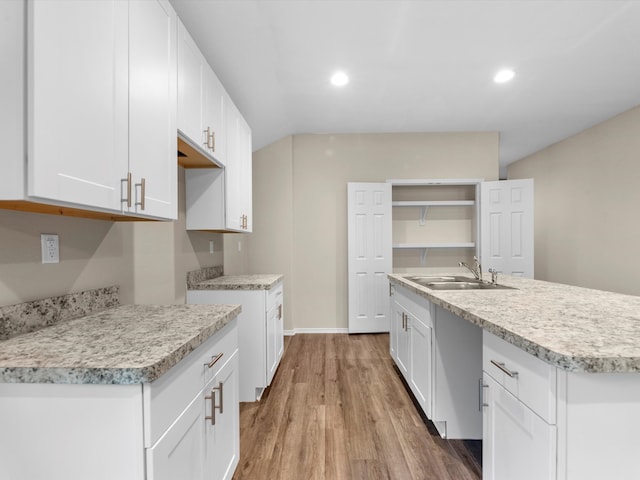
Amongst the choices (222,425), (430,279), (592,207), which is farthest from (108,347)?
(592,207)

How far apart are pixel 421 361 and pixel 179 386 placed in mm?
1688

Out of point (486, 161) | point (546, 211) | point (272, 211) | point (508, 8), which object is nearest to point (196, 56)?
point (508, 8)

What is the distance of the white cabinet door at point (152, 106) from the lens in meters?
1.22

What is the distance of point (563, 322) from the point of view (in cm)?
119

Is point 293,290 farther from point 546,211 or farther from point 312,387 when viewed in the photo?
point 546,211

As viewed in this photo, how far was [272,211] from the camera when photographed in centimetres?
445

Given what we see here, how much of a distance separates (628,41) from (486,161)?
2.04 metres

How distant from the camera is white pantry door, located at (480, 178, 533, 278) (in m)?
4.24

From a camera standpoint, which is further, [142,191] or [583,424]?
[142,191]

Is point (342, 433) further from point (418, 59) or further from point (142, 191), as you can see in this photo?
point (418, 59)

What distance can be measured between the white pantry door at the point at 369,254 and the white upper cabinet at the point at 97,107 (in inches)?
119

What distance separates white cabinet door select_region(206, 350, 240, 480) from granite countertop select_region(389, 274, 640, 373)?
1083mm

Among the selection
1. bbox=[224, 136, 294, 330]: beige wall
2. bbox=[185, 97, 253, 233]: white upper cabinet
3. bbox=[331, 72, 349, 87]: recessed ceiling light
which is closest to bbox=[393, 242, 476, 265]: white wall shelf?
bbox=[224, 136, 294, 330]: beige wall

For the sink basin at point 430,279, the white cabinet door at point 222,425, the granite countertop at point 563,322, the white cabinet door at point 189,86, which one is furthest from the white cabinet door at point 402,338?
the white cabinet door at point 189,86
